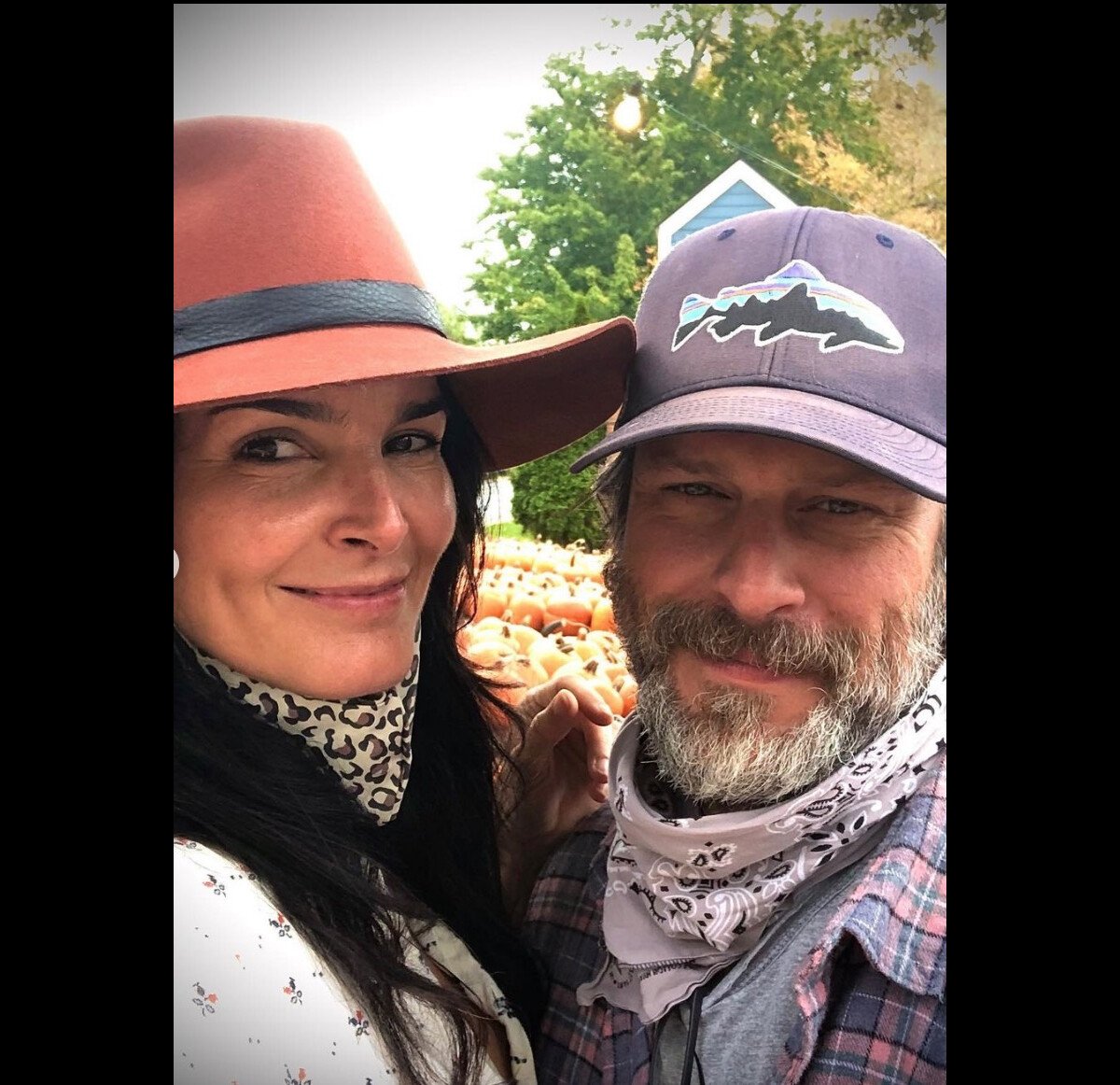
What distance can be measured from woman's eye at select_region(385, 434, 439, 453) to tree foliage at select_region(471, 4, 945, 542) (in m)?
0.22

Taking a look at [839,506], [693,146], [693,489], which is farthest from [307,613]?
[693,146]

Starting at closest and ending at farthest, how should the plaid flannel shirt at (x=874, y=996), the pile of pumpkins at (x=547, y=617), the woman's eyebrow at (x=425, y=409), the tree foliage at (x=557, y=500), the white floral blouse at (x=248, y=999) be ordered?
the white floral blouse at (x=248, y=999), the plaid flannel shirt at (x=874, y=996), the woman's eyebrow at (x=425, y=409), the tree foliage at (x=557, y=500), the pile of pumpkins at (x=547, y=617)

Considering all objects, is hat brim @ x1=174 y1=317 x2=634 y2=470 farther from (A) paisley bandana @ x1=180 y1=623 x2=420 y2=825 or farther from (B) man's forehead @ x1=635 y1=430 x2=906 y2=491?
(A) paisley bandana @ x1=180 y1=623 x2=420 y2=825

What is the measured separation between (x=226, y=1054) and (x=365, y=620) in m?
0.41

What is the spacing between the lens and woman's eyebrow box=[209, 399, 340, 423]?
2.85 feet

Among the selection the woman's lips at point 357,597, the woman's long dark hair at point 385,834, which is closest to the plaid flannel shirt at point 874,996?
the woman's long dark hair at point 385,834

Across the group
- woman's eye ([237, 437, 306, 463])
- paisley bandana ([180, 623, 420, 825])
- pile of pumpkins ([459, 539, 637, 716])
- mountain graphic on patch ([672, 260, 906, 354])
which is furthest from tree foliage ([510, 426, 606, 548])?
woman's eye ([237, 437, 306, 463])

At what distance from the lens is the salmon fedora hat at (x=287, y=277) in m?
0.84

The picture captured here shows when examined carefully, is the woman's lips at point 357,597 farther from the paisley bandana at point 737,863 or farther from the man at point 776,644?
the paisley bandana at point 737,863

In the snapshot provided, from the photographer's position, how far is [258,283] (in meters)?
0.88

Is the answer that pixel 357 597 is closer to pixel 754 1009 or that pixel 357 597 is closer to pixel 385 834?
pixel 385 834

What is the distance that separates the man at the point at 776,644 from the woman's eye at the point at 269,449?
1.18 ft
